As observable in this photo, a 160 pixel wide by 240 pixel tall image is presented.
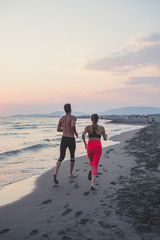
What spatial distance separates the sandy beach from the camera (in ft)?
9.61

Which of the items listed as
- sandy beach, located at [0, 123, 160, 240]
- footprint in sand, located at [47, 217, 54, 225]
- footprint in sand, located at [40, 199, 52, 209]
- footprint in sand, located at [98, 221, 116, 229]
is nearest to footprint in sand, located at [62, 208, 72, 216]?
sandy beach, located at [0, 123, 160, 240]

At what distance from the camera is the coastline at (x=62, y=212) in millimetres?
3029

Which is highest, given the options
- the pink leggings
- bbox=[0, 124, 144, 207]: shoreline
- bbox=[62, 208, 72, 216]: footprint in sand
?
the pink leggings

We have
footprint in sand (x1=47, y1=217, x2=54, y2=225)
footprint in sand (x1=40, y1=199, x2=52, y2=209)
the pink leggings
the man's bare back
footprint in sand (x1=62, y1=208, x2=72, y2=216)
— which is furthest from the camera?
the man's bare back

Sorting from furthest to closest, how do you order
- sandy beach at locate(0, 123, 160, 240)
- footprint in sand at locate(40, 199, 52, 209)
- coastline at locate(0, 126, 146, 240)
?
footprint in sand at locate(40, 199, 52, 209) < coastline at locate(0, 126, 146, 240) < sandy beach at locate(0, 123, 160, 240)

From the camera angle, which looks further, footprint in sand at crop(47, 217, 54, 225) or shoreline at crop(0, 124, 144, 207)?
shoreline at crop(0, 124, 144, 207)

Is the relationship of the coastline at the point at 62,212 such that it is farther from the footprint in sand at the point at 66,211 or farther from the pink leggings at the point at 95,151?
the pink leggings at the point at 95,151

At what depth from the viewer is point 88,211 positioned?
3.66m

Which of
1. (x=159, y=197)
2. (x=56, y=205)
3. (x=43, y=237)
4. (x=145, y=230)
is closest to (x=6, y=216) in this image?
(x=56, y=205)

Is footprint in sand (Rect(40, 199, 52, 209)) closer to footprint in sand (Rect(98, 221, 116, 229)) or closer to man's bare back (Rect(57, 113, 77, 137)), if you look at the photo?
footprint in sand (Rect(98, 221, 116, 229))

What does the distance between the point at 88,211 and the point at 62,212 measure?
0.54m

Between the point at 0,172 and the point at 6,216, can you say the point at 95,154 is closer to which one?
the point at 6,216

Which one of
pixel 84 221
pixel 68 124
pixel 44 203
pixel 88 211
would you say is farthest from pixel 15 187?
pixel 84 221

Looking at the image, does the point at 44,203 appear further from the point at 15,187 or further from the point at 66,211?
the point at 15,187
